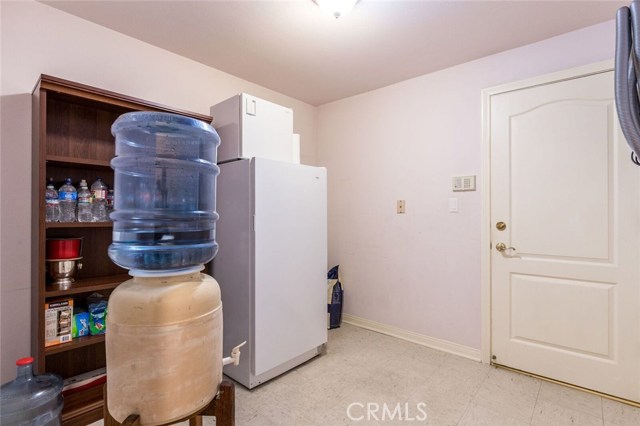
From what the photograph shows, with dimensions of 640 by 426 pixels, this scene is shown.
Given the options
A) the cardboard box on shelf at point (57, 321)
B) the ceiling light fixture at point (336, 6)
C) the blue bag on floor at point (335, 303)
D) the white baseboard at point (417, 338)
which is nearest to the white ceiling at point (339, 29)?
the ceiling light fixture at point (336, 6)

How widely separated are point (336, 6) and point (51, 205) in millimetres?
1932

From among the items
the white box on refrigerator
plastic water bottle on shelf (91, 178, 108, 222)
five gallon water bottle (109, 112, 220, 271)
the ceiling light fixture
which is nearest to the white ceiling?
the ceiling light fixture

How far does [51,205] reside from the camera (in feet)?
5.49

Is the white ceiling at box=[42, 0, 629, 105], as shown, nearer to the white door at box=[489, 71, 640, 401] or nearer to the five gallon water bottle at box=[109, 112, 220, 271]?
the white door at box=[489, 71, 640, 401]

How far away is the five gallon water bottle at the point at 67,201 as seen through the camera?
1.73 m

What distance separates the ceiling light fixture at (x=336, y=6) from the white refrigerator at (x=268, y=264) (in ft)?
3.12

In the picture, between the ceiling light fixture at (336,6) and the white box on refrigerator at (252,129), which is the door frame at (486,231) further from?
the white box on refrigerator at (252,129)

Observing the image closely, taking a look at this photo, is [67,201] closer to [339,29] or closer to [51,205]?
[51,205]

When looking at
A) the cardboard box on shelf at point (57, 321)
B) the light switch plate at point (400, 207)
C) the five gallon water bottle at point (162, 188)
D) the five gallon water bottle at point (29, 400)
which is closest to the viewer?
the five gallon water bottle at point (162, 188)

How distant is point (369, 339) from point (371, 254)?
0.79 m

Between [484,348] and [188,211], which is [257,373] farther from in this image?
[484,348]

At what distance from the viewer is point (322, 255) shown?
244 centimetres

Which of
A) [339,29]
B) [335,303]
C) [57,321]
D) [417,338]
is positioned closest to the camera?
[57,321]

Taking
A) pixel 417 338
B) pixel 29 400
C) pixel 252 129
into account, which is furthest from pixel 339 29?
pixel 29 400
